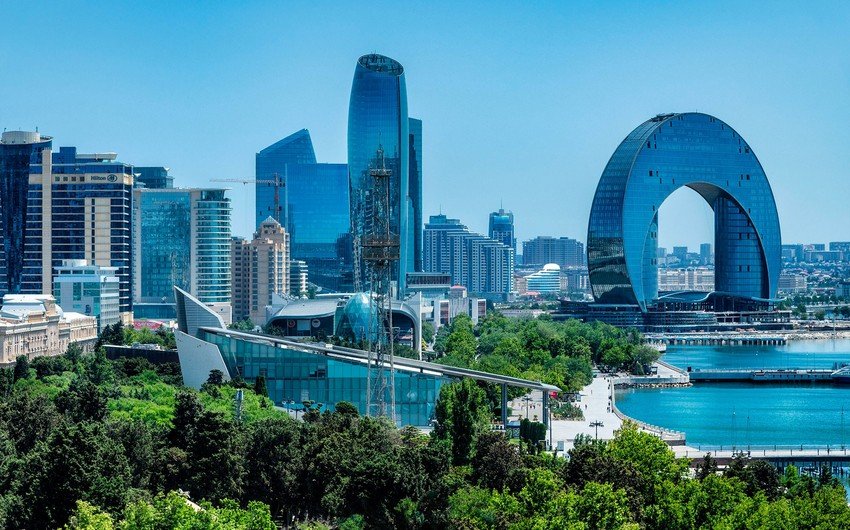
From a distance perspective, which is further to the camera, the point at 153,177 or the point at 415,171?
the point at 415,171

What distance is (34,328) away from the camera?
75.2m

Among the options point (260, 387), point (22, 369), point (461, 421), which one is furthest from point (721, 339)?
point (461, 421)

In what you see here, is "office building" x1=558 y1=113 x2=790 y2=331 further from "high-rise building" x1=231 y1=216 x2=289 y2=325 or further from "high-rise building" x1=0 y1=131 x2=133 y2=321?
"high-rise building" x1=0 y1=131 x2=133 y2=321

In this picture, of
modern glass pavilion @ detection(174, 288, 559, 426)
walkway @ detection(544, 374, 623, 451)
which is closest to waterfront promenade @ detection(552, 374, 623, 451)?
walkway @ detection(544, 374, 623, 451)

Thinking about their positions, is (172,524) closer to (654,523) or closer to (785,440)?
(654,523)

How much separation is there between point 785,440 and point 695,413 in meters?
10.9

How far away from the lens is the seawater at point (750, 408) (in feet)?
188

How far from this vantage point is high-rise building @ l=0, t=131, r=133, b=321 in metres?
97.2

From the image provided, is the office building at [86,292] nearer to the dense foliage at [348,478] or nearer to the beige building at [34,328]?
the beige building at [34,328]

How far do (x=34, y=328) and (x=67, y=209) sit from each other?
78.2 feet

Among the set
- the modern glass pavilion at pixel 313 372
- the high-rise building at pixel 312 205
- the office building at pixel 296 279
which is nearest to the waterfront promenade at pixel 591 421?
the modern glass pavilion at pixel 313 372

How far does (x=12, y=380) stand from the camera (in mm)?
57625

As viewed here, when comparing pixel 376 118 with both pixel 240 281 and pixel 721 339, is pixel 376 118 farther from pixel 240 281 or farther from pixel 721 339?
pixel 721 339

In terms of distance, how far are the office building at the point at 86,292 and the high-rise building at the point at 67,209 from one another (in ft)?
14.1
